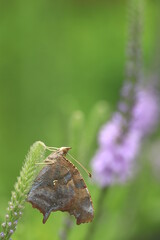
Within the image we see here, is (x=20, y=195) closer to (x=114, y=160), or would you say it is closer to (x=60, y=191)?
(x=60, y=191)

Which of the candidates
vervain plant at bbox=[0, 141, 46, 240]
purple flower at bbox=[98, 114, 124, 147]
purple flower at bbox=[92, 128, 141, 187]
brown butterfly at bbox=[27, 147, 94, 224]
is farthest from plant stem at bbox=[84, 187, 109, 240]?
vervain plant at bbox=[0, 141, 46, 240]

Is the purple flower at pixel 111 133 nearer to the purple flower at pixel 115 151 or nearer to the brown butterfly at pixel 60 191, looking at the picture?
the purple flower at pixel 115 151

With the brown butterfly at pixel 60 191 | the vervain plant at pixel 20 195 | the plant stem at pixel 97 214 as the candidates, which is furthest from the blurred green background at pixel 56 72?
the vervain plant at pixel 20 195

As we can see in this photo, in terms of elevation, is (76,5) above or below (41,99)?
above

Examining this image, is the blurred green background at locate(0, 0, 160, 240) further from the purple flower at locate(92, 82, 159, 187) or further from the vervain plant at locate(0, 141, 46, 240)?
the vervain plant at locate(0, 141, 46, 240)

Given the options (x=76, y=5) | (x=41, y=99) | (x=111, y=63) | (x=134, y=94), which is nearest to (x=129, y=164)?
(x=134, y=94)

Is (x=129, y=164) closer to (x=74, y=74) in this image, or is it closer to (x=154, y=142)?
(x=154, y=142)
